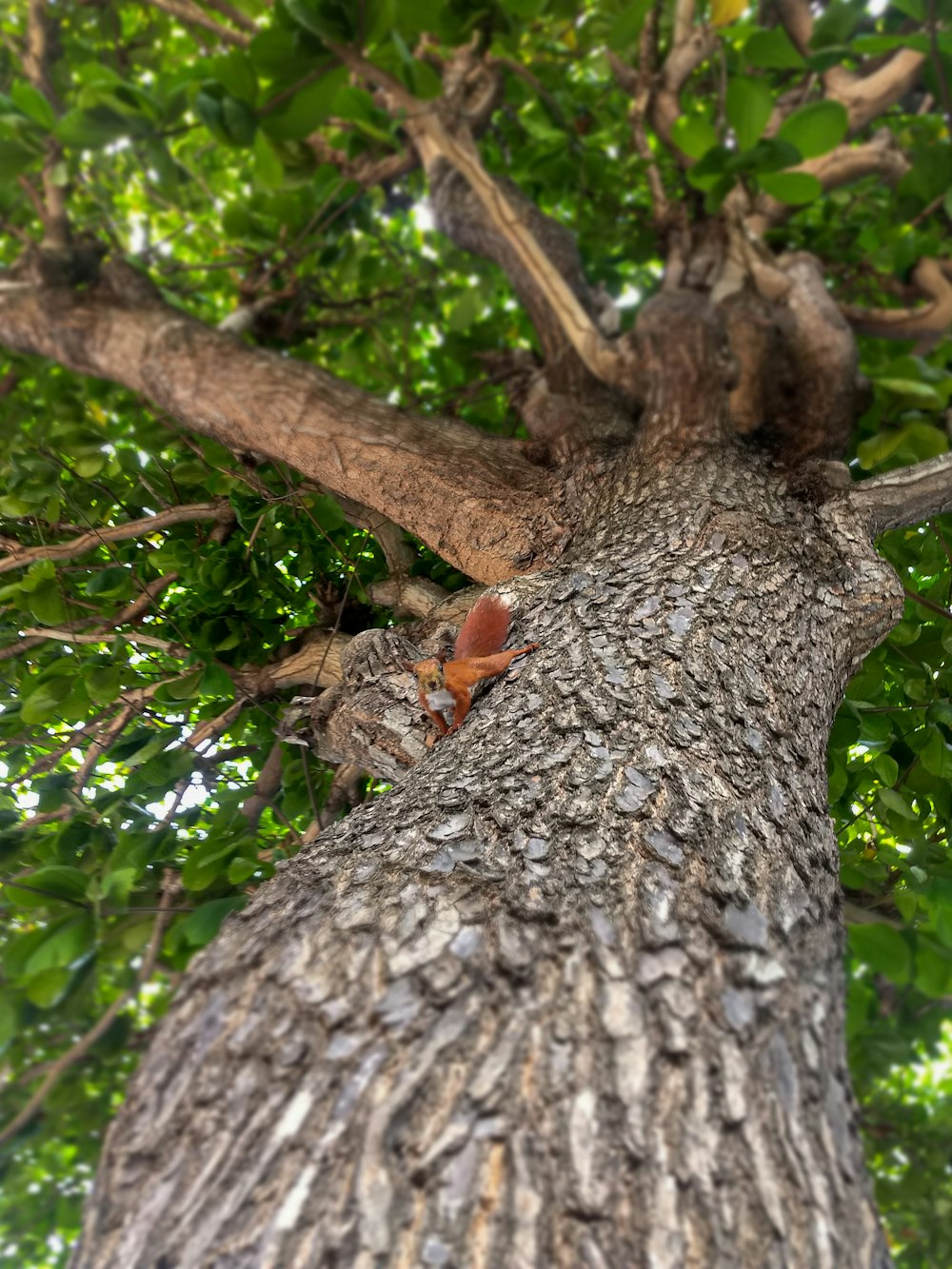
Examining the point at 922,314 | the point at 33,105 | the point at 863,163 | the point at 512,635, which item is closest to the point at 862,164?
the point at 863,163

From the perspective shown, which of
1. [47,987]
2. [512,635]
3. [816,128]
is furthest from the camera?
[816,128]

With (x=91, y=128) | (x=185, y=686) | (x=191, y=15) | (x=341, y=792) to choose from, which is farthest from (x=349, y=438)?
(x=191, y=15)

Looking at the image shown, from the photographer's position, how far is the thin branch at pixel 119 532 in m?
1.89

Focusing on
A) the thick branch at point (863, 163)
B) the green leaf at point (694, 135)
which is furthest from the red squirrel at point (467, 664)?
the thick branch at point (863, 163)

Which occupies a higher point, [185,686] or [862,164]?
[862,164]

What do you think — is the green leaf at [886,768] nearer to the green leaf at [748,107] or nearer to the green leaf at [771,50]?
the green leaf at [748,107]

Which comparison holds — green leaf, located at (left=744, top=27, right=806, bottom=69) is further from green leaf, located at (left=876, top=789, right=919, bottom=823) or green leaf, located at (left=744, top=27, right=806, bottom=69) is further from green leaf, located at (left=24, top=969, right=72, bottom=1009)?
green leaf, located at (left=24, top=969, right=72, bottom=1009)

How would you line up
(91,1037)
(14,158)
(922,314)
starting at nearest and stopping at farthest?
(91,1037)
(14,158)
(922,314)

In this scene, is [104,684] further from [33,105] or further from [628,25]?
[628,25]

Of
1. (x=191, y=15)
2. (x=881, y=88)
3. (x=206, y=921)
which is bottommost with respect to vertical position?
(x=206, y=921)

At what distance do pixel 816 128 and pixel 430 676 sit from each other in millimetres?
1872

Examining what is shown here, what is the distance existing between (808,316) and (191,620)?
6.53 feet

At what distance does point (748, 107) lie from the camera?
1.96 meters

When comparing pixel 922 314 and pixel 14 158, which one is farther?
pixel 922 314
